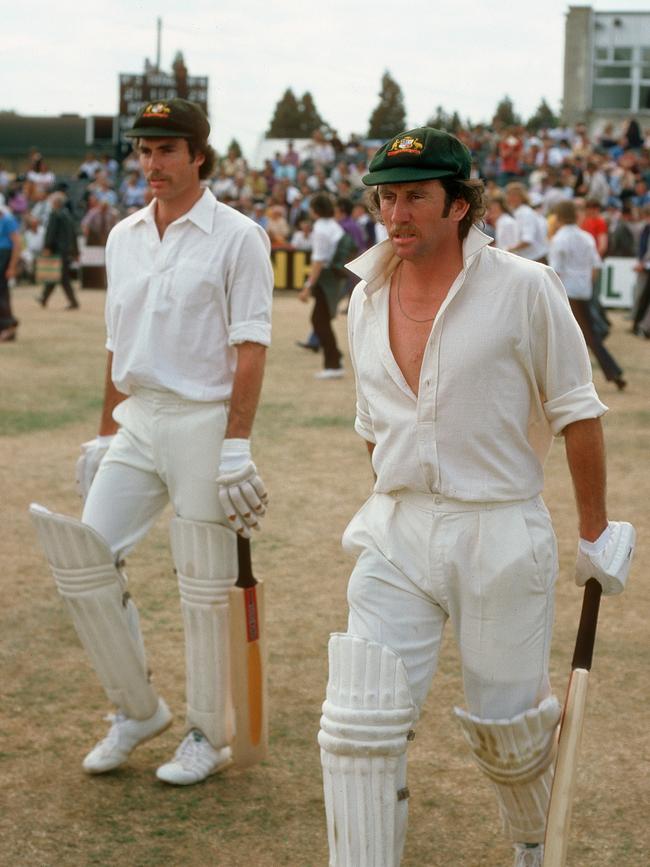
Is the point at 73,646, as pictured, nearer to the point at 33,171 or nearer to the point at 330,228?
the point at 330,228

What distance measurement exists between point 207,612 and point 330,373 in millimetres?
10243

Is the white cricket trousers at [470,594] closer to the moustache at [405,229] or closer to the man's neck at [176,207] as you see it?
the moustache at [405,229]

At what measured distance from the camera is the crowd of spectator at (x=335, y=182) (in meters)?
26.7

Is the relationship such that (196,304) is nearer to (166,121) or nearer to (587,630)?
(166,121)

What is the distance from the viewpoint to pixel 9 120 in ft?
175

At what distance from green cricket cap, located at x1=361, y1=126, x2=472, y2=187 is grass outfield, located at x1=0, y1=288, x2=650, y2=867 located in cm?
200

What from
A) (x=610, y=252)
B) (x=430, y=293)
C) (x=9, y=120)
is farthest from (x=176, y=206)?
(x=9, y=120)

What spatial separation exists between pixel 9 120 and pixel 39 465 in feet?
152

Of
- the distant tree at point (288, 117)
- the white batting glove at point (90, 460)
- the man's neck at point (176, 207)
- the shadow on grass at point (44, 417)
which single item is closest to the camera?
the man's neck at point (176, 207)

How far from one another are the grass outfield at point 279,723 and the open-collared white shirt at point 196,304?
1326 mm

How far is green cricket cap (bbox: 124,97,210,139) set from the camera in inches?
182

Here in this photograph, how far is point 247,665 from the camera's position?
4637 mm

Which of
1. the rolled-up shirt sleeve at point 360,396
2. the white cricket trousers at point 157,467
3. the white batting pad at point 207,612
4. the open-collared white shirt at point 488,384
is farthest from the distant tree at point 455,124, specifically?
the open-collared white shirt at point 488,384

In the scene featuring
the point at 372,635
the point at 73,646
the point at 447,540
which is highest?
the point at 447,540
